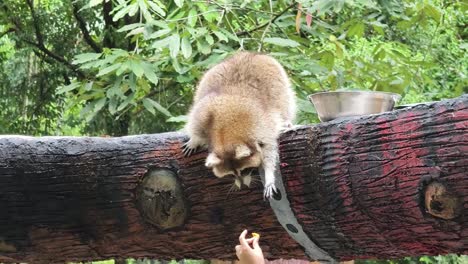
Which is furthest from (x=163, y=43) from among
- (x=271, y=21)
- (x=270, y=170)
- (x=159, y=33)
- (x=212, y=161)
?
(x=270, y=170)

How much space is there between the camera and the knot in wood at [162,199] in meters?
3.04

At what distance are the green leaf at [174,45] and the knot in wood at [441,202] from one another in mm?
2411

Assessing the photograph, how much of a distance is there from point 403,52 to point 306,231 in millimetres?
3020

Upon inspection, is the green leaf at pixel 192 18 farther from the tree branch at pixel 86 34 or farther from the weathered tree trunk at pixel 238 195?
the tree branch at pixel 86 34

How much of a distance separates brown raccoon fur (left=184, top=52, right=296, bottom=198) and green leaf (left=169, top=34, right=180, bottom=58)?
0.44 metres

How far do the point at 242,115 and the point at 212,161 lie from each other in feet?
1.68

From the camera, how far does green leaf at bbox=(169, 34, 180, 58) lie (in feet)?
14.7

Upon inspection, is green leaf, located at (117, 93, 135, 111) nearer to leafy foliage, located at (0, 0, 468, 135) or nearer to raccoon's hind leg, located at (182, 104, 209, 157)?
leafy foliage, located at (0, 0, 468, 135)

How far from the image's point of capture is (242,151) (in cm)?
348

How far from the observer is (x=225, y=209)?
2.99 m

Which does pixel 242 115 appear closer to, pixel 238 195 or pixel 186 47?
pixel 238 195

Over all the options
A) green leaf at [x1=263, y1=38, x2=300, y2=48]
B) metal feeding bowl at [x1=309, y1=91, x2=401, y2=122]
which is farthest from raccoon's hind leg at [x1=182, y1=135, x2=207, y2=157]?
green leaf at [x1=263, y1=38, x2=300, y2=48]

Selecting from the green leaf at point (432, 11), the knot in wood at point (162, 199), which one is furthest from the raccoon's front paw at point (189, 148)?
the green leaf at point (432, 11)

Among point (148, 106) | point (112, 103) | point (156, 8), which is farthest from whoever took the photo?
point (148, 106)
